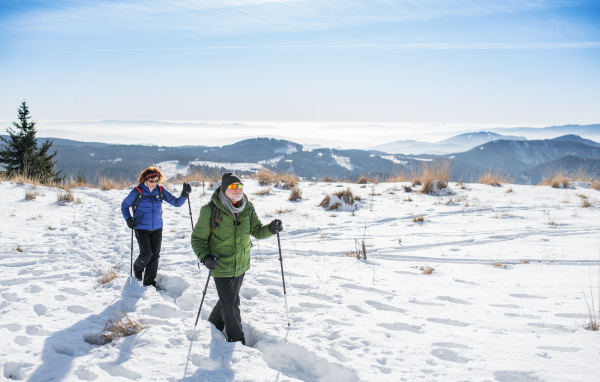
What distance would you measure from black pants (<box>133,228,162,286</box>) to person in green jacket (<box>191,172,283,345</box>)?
6.08 feet

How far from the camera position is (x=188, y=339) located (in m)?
3.14

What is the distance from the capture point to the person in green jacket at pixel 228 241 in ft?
10.4

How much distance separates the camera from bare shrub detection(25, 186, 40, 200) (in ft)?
32.8

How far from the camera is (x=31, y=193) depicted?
10.2m

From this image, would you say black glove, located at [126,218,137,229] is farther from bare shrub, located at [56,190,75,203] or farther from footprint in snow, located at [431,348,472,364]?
bare shrub, located at [56,190,75,203]

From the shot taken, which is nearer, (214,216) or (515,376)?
(515,376)

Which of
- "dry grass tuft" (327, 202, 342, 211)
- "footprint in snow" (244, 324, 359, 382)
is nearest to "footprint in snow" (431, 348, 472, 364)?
"footprint in snow" (244, 324, 359, 382)

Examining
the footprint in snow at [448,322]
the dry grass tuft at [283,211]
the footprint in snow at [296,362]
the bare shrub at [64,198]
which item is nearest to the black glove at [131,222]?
the footprint in snow at [296,362]

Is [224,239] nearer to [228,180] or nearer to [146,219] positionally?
[228,180]

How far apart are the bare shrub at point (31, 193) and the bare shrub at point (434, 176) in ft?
44.7

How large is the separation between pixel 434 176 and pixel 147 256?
36.2 ft

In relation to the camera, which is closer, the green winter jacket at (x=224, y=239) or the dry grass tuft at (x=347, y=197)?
the green winter jacket at (x=224, y=239)

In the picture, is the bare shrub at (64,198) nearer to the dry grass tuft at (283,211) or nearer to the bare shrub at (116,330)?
the dry grass tuft at (283,211)

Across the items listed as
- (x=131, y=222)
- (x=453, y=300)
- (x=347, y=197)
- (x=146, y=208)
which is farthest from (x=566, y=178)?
(x=131, y=222)
